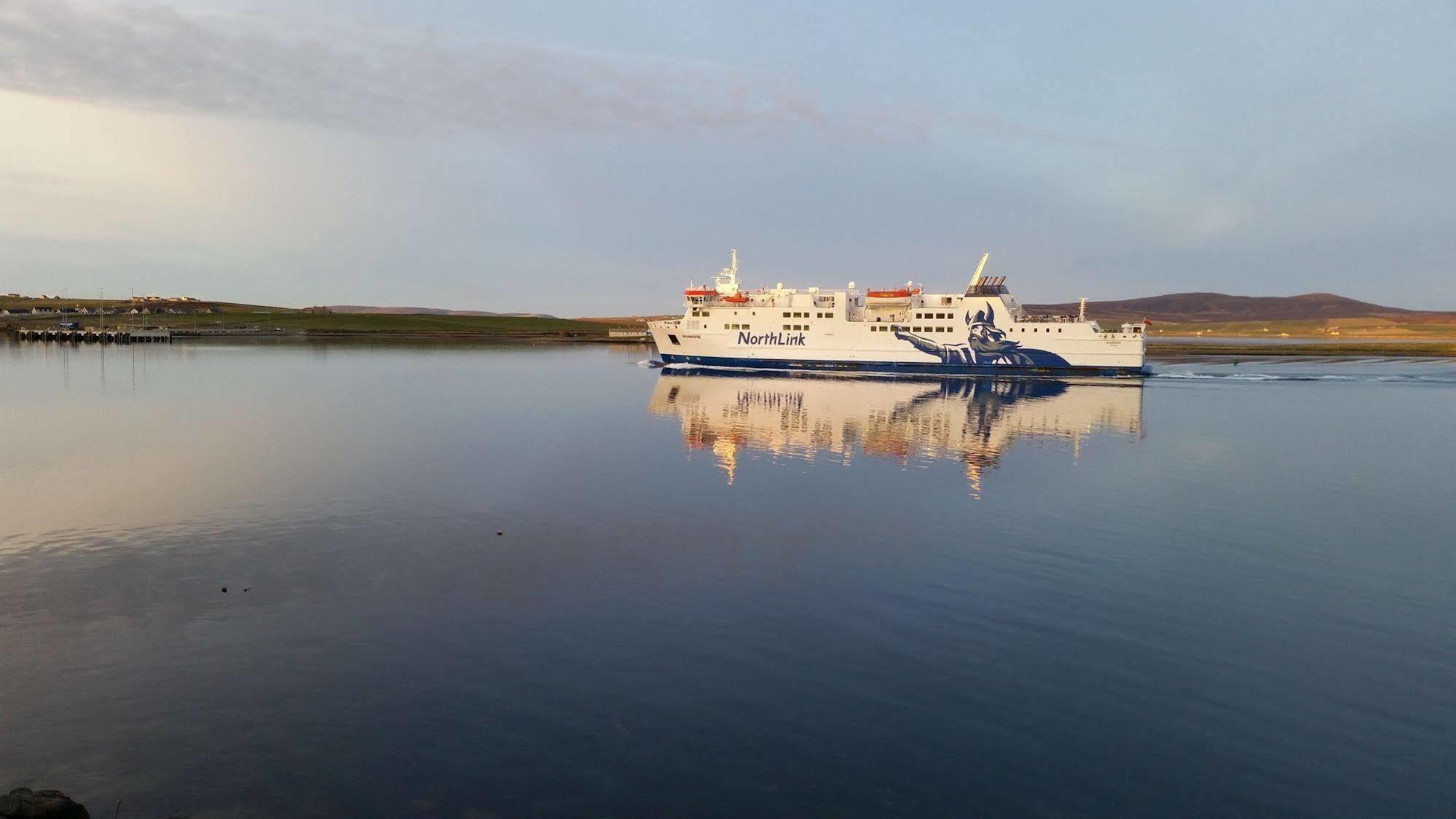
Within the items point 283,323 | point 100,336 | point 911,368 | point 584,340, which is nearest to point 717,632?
point 911,368

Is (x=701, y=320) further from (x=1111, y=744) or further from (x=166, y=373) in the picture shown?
(x=1111, y=744)

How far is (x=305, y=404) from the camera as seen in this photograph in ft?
135

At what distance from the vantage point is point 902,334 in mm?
70125

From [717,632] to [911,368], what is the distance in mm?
60879

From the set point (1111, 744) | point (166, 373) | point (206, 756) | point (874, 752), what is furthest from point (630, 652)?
point (166, 373)

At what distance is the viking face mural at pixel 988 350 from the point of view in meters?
Answer: 68.7

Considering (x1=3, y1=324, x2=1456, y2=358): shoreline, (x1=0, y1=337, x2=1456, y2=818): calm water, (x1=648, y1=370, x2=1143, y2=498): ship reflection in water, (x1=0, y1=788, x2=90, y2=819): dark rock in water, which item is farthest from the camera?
(x1=3, y1=324, x2=1456, y2=358): shoreline

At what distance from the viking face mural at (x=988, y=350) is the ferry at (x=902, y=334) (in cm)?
6

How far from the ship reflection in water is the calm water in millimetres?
2030

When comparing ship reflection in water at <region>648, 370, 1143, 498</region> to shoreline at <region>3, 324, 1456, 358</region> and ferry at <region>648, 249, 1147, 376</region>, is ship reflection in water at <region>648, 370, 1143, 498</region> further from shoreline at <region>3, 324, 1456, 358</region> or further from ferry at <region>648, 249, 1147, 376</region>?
shoreline at <region>3, 324, 1456, 358</region>

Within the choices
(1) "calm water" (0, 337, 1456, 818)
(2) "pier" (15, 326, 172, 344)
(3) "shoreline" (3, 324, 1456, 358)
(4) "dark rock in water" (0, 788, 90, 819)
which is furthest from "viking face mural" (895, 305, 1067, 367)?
(2) "pier" (15, 326, 172, 344)

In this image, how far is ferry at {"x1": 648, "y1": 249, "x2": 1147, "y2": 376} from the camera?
68562 millimetres

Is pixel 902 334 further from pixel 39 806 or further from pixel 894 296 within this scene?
pixel 39 806

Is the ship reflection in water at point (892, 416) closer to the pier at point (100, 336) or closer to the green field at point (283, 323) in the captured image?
the pier at point (100, 336)
